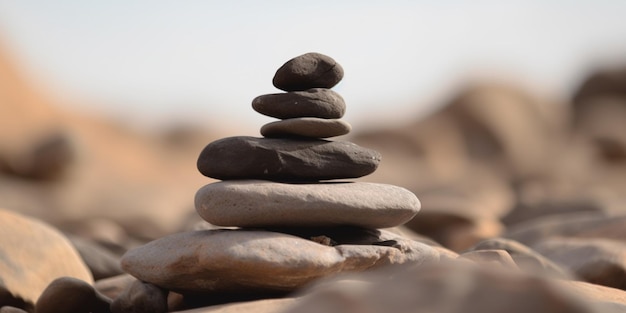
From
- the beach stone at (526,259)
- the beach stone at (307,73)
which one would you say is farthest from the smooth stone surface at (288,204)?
the beach stone at (526,259)

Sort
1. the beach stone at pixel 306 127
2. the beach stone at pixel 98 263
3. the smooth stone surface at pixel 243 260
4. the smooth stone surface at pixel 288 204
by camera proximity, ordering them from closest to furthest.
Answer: the smooth stone surface at pixel 243 260 < the smooth stone surface at pixel 288 204 < the beach stone at pixel 306 127 < the beach stone at pixel 98 263

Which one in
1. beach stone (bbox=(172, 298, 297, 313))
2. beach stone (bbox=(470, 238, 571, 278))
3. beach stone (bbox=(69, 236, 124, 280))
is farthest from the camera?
beach stone (bbox=(69, 236, 124, 280))

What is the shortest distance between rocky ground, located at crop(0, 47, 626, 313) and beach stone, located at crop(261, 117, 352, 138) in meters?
0.46

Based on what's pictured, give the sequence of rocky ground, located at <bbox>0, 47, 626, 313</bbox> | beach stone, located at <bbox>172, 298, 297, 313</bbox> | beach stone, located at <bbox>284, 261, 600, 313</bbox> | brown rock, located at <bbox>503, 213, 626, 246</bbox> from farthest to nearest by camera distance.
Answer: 1. brown rock, located at <bbox>503, 213, 626, 246</bbox>
2. beach stone, located at <bbox>172, 298, 297, 313</bbox>
3. rocky ground, located at <bbox>0, 47, 626, 313</bbox>
4. beach stone, located at <bbox>284, 261, 600, 313</bbox>

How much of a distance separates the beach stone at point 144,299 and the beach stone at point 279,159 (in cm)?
84

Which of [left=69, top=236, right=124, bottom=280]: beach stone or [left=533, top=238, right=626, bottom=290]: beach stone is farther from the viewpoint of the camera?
[left=69, top=236, right=124, bottom=280]: beach stone

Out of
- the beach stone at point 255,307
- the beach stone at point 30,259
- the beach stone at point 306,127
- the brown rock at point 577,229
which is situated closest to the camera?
the beach stone at point 255,307

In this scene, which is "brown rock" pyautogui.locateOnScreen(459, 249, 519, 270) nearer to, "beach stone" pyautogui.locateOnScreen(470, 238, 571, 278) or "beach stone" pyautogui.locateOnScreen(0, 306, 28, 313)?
"beach stone" pyautogui.locateOnScreen(470, 238, 571, 278)

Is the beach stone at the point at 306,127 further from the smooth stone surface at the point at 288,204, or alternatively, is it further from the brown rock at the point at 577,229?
the brown rock at the point at 577,229

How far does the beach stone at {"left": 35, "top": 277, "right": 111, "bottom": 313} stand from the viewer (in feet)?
17.0

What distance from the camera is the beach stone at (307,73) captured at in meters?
5.14

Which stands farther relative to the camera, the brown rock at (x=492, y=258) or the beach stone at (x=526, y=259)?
the beach stone at (x=526, y=259)

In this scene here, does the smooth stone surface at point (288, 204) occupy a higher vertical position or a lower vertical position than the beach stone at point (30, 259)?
higher

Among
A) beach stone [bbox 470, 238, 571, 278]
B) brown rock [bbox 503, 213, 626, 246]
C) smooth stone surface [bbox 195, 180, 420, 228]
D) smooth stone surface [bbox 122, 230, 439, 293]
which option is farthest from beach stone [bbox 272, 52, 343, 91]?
brown rock [bbox 503, 213, 626, 246]
